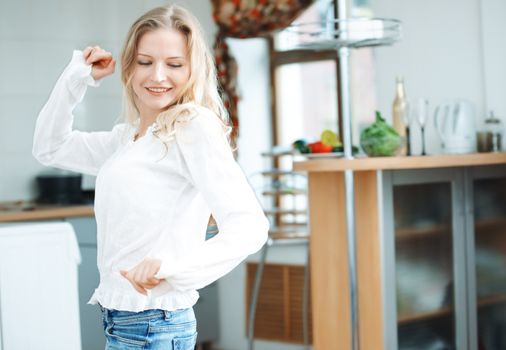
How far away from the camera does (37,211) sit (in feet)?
14.4

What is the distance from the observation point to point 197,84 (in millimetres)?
1544

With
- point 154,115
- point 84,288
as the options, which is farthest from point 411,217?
point 154,115

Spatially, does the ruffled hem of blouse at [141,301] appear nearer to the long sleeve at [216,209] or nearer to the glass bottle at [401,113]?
the long sleeve at [216,209]

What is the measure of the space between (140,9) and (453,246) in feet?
8.36

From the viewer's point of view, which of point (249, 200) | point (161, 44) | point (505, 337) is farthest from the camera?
point (505, 337)

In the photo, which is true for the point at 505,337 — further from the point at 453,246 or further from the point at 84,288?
the point at 84,288

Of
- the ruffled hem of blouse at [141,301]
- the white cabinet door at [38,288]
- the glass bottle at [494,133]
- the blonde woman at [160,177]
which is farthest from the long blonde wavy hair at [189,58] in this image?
the glass bottle at [494,133]

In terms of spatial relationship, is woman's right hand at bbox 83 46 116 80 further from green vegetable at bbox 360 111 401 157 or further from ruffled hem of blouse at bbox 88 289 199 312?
green vegetable at bbox 360 111 401 157

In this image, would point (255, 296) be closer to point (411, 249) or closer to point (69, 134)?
point (411, 249)

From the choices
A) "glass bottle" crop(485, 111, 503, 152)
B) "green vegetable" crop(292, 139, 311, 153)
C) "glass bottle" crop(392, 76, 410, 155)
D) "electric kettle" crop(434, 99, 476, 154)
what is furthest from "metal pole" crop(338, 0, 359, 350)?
"glass bottle" crop(485, 111, 503, 152)

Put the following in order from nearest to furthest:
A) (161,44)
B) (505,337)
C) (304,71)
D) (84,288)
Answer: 1. (161,44)
2. (505,337)
3. (84,288)
4. (304,71)

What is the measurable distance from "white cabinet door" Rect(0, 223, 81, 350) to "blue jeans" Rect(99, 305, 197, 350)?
5.23 ft

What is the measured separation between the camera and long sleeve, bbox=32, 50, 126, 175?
1704mm

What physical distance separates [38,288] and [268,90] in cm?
274
